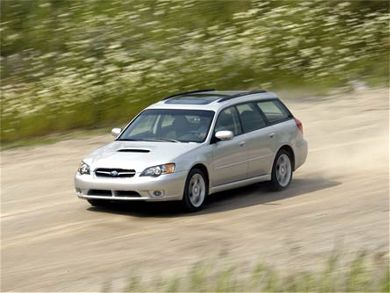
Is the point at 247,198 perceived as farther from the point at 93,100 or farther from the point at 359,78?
the point at 359,78

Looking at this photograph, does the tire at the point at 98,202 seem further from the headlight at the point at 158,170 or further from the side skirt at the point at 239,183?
the side skirt at the point at 239,183

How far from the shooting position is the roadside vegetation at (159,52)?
27.3m

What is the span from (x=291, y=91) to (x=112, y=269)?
54.7 ft

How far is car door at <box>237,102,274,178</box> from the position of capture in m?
17.2

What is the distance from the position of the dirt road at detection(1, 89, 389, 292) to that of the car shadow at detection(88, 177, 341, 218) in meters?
0.02

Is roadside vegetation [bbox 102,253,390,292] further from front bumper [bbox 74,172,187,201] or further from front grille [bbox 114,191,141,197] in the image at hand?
front grille [bbox 114,191,141,197]

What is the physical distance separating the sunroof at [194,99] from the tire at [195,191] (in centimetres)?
156

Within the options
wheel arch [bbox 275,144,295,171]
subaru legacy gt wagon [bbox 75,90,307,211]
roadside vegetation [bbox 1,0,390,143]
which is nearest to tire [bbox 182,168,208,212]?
subaru legacy gt wagon [bbox 75,90,307,211]

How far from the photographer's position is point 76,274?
1234 cm

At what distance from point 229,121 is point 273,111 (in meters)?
1.40

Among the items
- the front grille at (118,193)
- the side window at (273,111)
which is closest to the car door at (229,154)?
the side window at (273,111)

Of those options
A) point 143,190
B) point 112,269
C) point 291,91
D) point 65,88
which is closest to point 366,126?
point 291,91

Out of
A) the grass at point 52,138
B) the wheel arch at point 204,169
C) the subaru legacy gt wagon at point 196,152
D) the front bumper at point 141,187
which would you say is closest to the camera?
the front bumper at point 141,187

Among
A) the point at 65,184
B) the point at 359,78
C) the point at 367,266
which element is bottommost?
the point at 359,78
